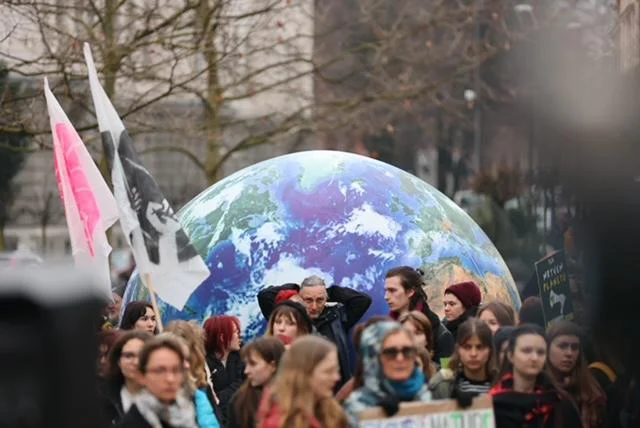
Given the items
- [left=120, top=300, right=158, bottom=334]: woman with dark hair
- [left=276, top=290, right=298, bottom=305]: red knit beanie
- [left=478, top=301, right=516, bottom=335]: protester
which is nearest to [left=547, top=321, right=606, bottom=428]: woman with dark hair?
[left=478, top=301, right=516, bottom=335]: protester

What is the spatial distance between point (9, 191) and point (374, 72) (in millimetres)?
10116

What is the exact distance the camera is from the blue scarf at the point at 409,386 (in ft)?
27.5

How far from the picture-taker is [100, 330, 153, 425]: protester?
8.84m

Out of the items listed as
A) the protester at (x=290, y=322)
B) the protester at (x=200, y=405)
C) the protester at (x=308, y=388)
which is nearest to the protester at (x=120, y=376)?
the protester at (x=200, y=405)

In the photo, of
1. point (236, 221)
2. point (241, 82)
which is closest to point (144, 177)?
point (236, 221)

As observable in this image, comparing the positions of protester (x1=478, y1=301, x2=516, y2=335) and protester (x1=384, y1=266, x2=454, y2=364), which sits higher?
protester (x1=384, y1=266, x2=454, y2=364)

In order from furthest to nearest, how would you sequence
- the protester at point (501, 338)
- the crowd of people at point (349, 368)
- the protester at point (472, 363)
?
the protester at point (501, 338) → the protester at point (472, 363) → the crowd of people at point (349, 368)

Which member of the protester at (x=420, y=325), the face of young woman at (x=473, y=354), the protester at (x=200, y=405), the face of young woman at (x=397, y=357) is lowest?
the protester at (x=200, y=405)

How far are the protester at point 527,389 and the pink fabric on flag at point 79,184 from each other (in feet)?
13.2

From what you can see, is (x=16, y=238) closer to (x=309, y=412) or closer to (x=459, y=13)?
(x=459, y=13)

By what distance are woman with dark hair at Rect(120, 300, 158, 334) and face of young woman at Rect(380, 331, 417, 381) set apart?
11.7ft

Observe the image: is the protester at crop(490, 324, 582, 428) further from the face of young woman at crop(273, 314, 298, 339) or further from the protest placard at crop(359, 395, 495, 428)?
the face of young woman at crop(273, 314, 298, 339)

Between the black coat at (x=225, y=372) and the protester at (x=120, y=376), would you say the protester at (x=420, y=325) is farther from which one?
the protester at (x=120, y=376)

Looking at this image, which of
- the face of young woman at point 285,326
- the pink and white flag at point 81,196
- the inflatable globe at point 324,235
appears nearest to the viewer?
the face of young woman at point 285,326
